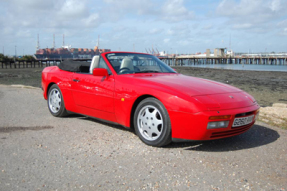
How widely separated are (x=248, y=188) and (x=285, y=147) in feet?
5.42

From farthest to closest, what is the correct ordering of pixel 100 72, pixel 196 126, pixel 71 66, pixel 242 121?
pixel 71 66 → pixel 100 72 → pixel 242 121 → pixel 196 126

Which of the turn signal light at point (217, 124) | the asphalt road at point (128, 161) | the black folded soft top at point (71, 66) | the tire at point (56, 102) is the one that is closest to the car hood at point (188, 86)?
the turn signal light at point (217, 124)

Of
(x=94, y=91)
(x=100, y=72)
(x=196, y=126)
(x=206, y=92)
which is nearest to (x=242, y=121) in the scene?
(x=206, y=92)

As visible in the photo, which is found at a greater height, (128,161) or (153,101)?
(153,101)

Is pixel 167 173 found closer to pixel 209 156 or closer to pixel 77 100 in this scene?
pixel 209 156

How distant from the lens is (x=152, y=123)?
153 inches

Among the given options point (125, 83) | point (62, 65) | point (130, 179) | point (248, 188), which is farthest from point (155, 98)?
point (62, 65)

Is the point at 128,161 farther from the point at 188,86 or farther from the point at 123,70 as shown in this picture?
the point at 123,70

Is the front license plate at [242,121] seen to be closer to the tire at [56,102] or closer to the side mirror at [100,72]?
the side mirror at [100,72]

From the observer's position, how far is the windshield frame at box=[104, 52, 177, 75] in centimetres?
473

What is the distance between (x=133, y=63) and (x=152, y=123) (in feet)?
4.56

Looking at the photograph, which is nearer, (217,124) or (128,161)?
(128,161)

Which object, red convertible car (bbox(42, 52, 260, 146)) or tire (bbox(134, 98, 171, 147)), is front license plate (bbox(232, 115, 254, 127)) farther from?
tire (bbox(134, 98, 171, 147))

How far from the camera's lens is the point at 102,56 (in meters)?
4.98
